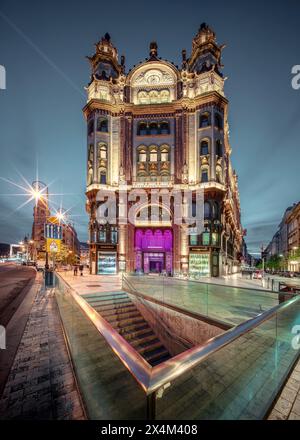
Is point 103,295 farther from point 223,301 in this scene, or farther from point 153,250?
A: point 153,250

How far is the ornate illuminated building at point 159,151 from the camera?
28.0m

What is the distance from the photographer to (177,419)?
2107 mm

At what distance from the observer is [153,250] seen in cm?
2970

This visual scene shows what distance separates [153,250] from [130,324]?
1991 cm

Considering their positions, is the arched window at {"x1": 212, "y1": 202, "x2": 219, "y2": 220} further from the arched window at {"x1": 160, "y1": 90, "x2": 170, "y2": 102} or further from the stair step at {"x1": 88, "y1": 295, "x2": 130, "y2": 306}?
the stair step at {"x1": 88, "y1": 295, "x2": 130, "y2": 306}

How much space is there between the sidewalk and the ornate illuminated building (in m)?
22.2

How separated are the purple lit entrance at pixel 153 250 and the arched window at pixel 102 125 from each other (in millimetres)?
16519

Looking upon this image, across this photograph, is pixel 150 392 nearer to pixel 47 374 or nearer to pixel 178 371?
pixel 178 371

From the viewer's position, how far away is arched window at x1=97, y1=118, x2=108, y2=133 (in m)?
30.7

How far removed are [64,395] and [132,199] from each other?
26007mm

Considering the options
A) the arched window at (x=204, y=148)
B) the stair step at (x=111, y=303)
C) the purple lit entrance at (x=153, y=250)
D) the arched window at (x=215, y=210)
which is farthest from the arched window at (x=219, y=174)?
the stair step at (x=111, y=303)

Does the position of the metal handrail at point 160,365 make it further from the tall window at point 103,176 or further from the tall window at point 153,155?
the tall window at point 153,155

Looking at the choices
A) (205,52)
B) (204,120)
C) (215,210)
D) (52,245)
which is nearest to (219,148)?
(204,120)

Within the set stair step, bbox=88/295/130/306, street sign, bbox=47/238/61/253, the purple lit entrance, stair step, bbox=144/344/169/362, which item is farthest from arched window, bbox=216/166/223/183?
stair step, bbox=144/344/169/362
